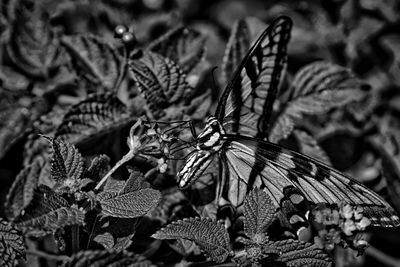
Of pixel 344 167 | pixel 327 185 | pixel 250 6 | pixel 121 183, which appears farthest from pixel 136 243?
pixel 250 6

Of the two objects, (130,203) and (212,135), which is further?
(212,135)

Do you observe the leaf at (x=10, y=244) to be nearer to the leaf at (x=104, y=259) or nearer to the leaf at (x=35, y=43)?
the leaf at (x=104, y=259)

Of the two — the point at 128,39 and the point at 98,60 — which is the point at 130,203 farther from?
the point at 98,60

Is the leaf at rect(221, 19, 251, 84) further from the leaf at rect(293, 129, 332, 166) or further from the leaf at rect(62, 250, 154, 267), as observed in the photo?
the leaf at rect(62, 250, 154, 267)

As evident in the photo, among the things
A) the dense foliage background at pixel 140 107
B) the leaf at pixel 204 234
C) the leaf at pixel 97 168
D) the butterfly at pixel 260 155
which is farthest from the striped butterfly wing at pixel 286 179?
the leaf at pixel 97 168

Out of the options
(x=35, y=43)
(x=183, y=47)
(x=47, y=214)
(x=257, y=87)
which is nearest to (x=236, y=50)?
(x=183, y=47)

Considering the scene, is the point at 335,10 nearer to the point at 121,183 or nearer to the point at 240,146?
the point at 240,146

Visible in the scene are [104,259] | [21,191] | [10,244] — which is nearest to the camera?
[104,259]
